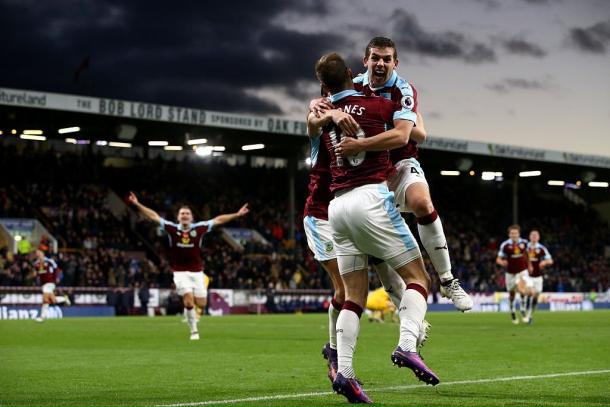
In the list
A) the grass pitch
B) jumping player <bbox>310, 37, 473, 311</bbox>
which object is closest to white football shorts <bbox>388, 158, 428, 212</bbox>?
jumping player <bbox>310, 37, 473, 311</bbox>

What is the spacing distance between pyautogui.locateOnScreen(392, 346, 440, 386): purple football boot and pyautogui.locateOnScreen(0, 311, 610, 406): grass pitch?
56 cm

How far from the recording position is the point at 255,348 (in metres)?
15.6

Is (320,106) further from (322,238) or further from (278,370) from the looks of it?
(278,370)

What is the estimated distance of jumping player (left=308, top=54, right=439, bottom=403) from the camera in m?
7.48

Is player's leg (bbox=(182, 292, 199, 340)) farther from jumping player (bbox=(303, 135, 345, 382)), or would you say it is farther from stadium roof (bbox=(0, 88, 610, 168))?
stadium roof (bbox=(0, 88, 610, 168))

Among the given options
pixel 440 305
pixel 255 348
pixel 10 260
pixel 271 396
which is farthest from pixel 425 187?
pixel 440 305

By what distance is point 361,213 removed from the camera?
747 cm

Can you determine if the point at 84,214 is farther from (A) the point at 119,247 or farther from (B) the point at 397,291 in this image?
(B) the point at 397,291

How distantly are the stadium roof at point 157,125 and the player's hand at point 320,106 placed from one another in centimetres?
3179

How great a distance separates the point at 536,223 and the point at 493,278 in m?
14.9

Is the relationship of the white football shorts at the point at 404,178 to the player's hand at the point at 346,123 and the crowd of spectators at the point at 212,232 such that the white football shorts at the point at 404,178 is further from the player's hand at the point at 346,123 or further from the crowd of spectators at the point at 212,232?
the crowd of spectators at the point at 212,232

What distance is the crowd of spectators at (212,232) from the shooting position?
3959cm

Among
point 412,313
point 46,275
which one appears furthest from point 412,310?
point 46,275

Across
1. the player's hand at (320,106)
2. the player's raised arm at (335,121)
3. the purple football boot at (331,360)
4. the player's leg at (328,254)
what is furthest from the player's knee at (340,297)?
the player's hand at (320,106)
